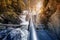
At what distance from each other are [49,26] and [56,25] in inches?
6.0

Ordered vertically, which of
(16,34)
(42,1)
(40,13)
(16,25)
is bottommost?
(16,34)

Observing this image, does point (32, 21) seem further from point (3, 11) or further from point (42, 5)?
point (3, 11)

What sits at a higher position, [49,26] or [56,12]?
[56,12]

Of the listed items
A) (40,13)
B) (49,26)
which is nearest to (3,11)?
(40,13)

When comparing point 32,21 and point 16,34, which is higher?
point 32,21

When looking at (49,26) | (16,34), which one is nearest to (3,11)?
(16,34)

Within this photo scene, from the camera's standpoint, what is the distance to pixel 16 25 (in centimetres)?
319

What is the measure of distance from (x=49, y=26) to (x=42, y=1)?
22.4 inches

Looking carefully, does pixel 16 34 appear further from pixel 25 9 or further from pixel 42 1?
pixel 42 1

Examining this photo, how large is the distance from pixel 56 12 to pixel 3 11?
3.79ft

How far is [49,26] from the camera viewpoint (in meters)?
3.21

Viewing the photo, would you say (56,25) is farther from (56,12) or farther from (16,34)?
(16,34)

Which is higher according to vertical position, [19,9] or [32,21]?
[19,9]

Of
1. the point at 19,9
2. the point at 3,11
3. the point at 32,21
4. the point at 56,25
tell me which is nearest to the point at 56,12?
the point at 56,25
